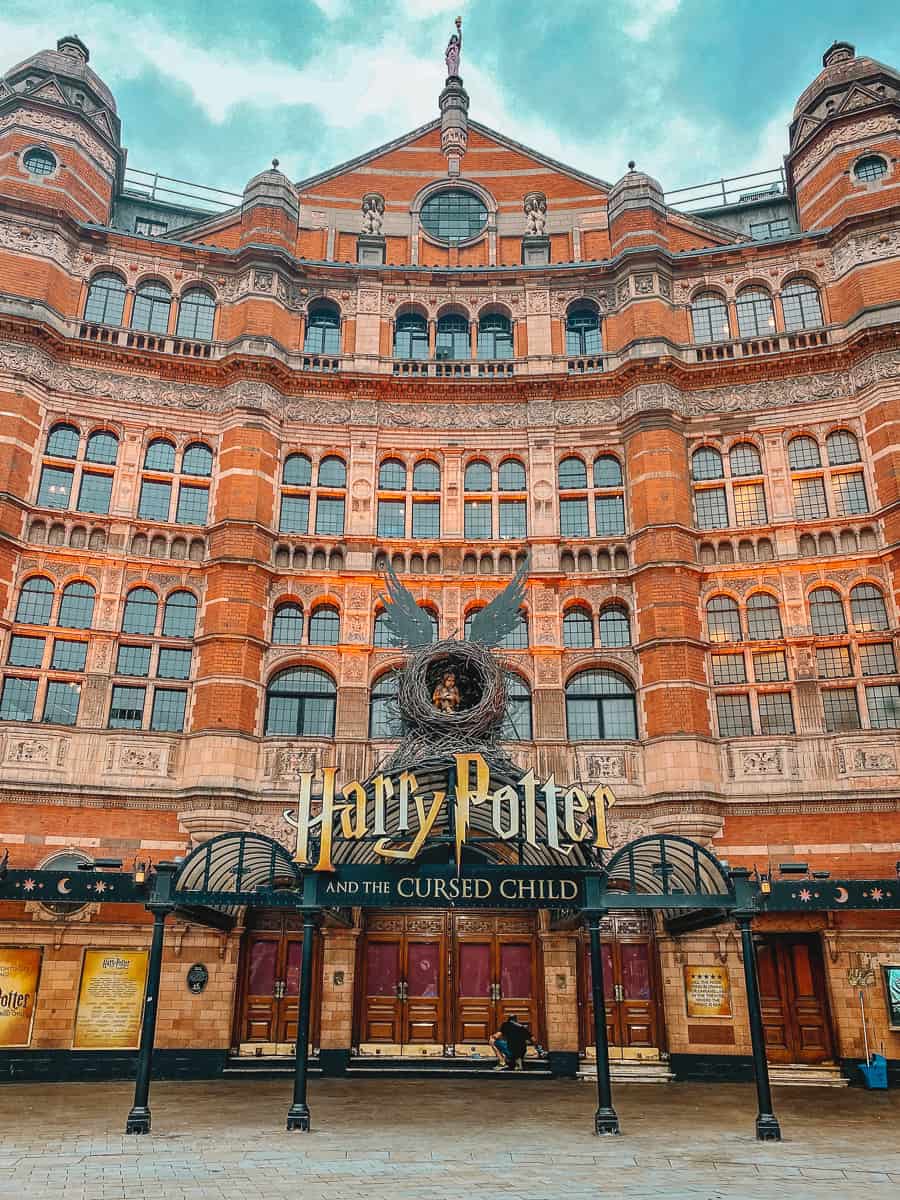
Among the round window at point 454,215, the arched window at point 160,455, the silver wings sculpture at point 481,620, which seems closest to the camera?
the silver wings sculpture at point 481,620

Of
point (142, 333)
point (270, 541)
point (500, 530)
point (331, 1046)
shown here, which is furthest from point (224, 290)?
point (331, 1046)

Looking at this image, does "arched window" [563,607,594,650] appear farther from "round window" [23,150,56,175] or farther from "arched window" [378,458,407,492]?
"round window" [23,150,56,175]

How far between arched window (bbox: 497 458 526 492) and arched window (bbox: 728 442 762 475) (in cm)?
696

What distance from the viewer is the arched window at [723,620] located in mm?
27959

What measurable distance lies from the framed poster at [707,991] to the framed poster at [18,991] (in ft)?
56.5

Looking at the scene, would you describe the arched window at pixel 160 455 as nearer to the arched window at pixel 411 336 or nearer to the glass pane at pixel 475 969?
the arched window at pixel 411 336

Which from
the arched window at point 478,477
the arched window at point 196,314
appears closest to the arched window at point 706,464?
the arched window at point 478,477

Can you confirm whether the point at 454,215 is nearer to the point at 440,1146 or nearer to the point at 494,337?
the point at 494,337

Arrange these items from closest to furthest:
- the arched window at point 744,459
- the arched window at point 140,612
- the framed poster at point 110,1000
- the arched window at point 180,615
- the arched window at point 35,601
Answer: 1. the framed poster at point 110,1000
2. the arched window at point 35,601
3. the arched window at point 140,612
4. the arched window at point 180,615
5. the arched window at point 744,459

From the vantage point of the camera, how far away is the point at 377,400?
31.5 m

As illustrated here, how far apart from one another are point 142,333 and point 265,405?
4996 mm

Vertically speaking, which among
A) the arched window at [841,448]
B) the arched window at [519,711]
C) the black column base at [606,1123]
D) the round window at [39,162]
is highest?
the round window at [39,162]

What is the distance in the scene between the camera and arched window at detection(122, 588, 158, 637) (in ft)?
91.6

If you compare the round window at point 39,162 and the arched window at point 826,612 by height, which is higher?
the round window at point 39,162
